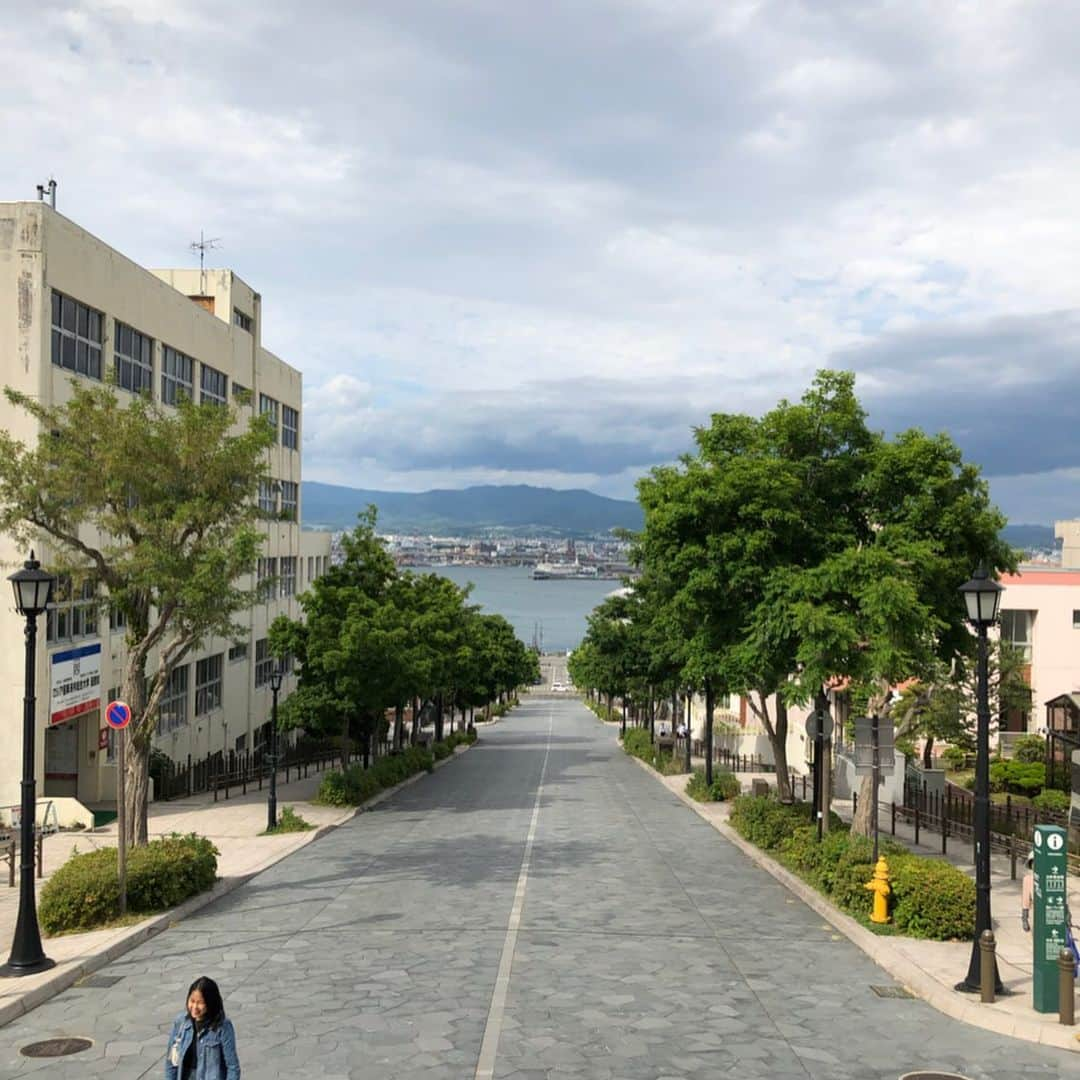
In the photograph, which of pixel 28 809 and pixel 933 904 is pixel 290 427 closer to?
pixel 28 809

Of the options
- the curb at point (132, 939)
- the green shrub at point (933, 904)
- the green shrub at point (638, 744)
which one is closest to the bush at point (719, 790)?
the curb at point (132, 939)

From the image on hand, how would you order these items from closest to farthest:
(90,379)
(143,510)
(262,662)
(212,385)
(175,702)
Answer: (143,510) < (90,379) < (175,702) < (212,385) < (262,662)

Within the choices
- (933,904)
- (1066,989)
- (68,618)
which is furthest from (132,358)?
(1066,989)

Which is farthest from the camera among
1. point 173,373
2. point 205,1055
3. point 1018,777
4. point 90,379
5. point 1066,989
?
point 1018,777

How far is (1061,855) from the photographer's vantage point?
1232 cm

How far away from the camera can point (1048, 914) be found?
11.9 meters

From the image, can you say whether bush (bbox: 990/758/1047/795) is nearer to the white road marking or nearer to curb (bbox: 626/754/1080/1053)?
curb (bbox: 626/754/1080/1053)

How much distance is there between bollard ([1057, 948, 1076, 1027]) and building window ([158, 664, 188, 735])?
31372 millimetres

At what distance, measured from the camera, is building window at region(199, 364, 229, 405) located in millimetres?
41250

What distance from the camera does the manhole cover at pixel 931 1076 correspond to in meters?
9.84

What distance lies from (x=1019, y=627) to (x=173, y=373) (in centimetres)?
4132

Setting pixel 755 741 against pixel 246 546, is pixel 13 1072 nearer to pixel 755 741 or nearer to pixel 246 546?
pixel 246 546

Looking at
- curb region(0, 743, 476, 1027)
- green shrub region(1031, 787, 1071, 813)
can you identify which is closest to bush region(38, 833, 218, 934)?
curb region(0, 743, 476, 1027)

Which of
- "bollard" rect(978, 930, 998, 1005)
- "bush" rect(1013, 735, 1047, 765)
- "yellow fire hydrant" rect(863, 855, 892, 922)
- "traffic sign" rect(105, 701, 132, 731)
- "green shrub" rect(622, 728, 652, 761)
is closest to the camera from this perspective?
"bollard" rect(978, 930, 998, 1005)
